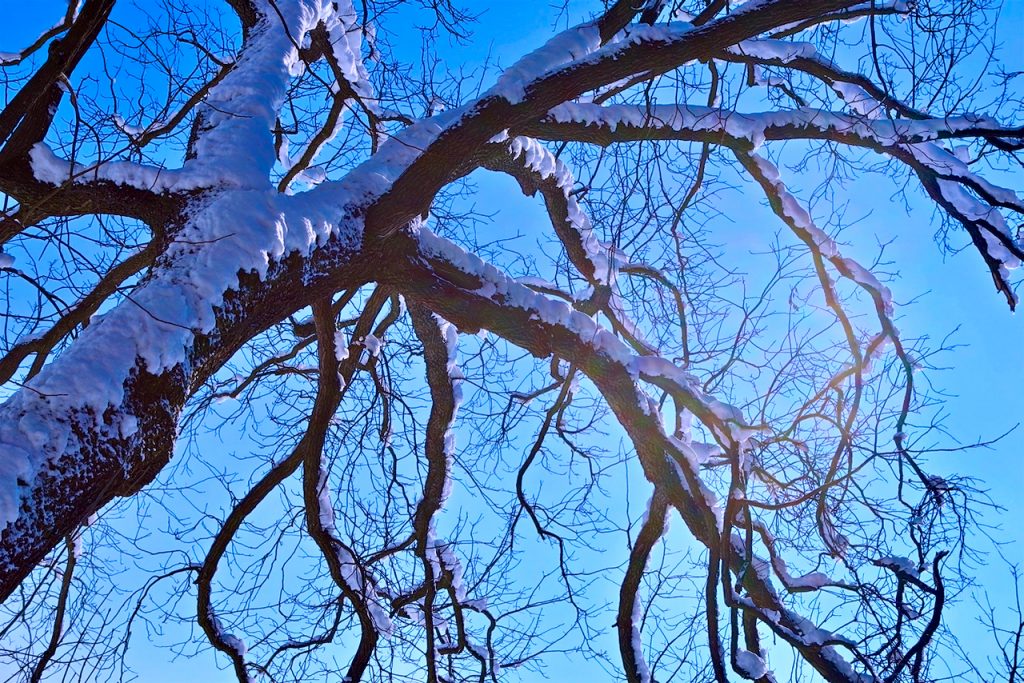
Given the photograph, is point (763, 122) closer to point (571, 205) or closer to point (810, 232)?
point (810, 232)

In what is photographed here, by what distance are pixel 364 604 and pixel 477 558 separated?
2.56ft

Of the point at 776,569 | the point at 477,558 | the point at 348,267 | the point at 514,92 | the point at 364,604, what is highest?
the point at 514,92

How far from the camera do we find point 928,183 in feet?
13.1

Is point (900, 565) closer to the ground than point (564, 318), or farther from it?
closer to the ground

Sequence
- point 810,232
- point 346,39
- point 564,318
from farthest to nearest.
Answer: point 346,39 < point 810,232 < point 564,318

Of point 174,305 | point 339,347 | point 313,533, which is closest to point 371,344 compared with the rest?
point 339,347

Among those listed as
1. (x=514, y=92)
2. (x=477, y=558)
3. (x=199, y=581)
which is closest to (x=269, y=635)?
(x=199, y=581)

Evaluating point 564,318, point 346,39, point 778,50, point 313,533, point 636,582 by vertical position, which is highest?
point 346,39

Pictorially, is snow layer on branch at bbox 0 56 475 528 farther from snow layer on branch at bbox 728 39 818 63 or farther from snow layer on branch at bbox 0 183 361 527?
snow layer on branch at bbox 728 39 818 63

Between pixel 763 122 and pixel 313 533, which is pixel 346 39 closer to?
pixel 763 122

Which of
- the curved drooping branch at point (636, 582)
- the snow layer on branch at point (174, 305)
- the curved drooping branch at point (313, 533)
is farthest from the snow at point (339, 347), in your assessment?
the curved drooping branch at point (636, 582)

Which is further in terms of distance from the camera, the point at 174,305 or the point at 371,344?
the point at 371,344

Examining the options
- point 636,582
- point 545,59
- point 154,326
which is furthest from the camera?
point 636,582

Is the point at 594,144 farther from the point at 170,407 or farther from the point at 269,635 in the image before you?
the point at 269,635
